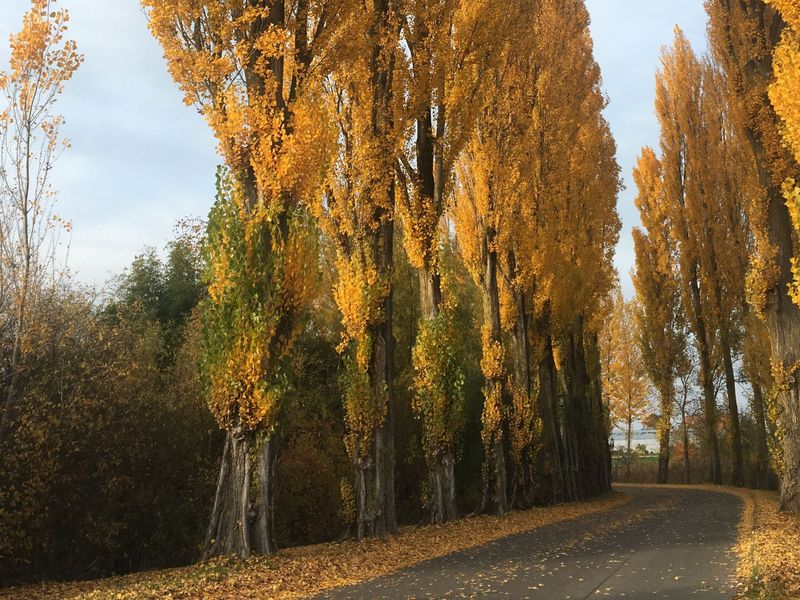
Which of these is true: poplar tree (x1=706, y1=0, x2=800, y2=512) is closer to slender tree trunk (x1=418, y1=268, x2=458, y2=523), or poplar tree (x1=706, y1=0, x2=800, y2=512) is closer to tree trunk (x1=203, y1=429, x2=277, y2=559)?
slender tree trunk (x1=418, y1=268, x2=458, y2=523)

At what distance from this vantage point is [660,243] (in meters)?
35.1

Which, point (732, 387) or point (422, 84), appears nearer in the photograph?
point (422, 84)

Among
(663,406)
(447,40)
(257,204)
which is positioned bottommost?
(663,406)

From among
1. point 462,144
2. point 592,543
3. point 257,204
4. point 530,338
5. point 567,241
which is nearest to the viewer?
point 257,204

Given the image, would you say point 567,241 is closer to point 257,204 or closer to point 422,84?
point 422,84

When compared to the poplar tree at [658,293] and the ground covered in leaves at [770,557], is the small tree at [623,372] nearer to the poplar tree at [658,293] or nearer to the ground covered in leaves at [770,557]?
Answer: the poplar tree at [658,293]

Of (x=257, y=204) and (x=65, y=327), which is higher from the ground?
(x=257, y=204)

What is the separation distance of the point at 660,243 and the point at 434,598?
1251 inches

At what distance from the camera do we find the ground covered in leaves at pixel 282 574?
768cm

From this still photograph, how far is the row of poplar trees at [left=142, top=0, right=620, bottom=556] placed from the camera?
10.0 meters

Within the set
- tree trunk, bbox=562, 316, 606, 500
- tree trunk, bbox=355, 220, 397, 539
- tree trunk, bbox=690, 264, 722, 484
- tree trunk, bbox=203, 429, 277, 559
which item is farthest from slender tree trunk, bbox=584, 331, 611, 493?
tree trunk, bbox=203, 429, 277, 559

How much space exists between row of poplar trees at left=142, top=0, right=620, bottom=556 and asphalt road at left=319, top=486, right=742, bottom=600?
9.04 ft

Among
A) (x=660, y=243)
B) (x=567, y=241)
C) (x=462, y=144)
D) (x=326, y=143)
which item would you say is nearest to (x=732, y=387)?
(x=660, y=243)

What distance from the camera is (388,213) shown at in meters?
13.8
